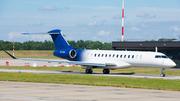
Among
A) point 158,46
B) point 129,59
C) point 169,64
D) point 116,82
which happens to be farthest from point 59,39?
point 158,46

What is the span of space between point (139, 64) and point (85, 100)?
74.8 ft

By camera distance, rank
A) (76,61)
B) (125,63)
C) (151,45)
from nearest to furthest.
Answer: (125,63), (76,61), (151,45)

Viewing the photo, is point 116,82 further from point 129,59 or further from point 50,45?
point 50,45

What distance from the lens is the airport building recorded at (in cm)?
6147

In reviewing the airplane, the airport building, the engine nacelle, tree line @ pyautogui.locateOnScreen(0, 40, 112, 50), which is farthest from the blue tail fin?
tree line @ pyautogui.locateOnScreen(0, 40, 112, 50)

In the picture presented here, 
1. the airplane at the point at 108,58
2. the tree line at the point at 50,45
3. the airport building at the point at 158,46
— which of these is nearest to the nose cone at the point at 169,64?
the airplane at the point at 108,58

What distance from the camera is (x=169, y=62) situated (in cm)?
3644

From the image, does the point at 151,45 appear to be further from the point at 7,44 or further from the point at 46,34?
the point at 7,44

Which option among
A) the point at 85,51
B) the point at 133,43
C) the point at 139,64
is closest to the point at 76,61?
the point at 85,51

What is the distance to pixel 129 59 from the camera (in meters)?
39.2

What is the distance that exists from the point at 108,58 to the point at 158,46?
24.2 m

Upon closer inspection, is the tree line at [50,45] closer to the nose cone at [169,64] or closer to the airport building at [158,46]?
the airport building at [158,46]

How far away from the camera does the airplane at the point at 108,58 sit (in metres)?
37.5

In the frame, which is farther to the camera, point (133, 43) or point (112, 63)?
point (133, 43)
